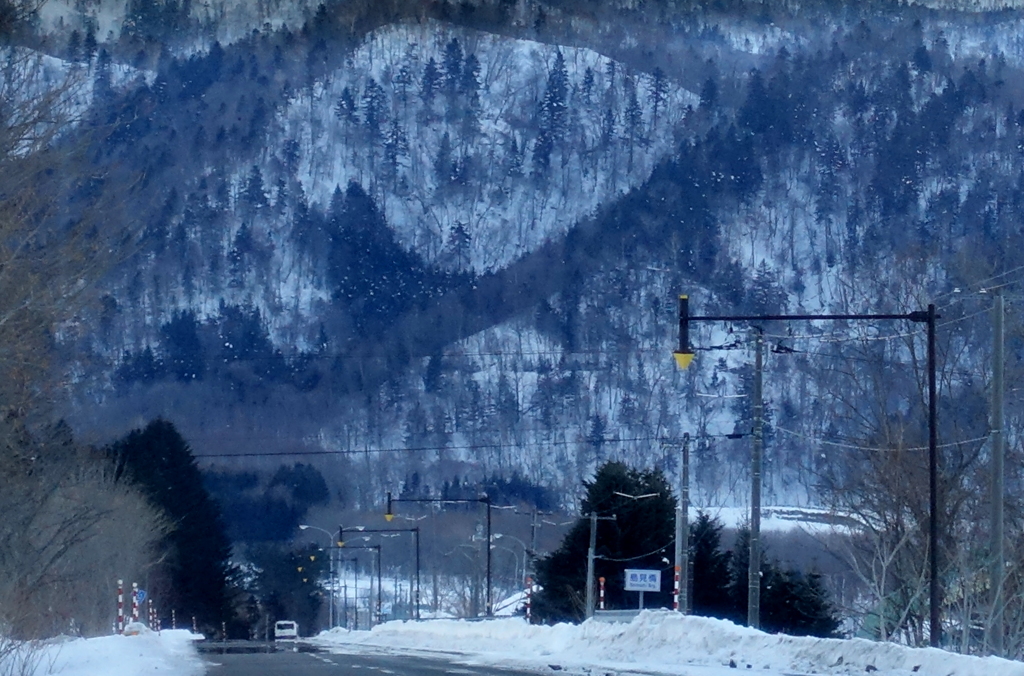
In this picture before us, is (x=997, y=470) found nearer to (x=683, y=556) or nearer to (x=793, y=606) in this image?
(x=683, y=556)

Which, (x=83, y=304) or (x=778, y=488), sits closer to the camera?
(x=83, y=304)

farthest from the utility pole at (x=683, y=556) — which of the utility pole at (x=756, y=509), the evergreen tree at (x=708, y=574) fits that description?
→ the evergreen tree at (x=708, y=574)

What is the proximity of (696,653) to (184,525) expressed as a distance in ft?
212

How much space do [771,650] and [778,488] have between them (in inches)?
3534

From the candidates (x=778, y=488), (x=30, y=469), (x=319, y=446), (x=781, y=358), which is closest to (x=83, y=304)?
(x=30, y=469)

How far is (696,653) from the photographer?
82.7 ft

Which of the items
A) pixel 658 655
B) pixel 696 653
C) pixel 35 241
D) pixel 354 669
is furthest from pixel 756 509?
pixel 35 241

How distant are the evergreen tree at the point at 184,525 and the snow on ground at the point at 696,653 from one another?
48.6 metres

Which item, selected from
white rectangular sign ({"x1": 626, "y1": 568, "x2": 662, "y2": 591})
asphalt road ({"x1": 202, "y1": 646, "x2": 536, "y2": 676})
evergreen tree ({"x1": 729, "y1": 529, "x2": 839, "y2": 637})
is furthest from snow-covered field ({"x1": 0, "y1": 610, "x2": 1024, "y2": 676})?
evergreen tree ({"x1": 729, "y1": 529, "x2": 839, "y2": 637})

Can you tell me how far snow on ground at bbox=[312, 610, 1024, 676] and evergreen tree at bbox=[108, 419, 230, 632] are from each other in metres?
48.6

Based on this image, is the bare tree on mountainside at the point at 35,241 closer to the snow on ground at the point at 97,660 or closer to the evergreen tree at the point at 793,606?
the snow on ground at the point at 97,660

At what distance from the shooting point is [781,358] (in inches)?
4882

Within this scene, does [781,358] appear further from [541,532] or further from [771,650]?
[771,650]

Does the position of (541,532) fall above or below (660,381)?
below
